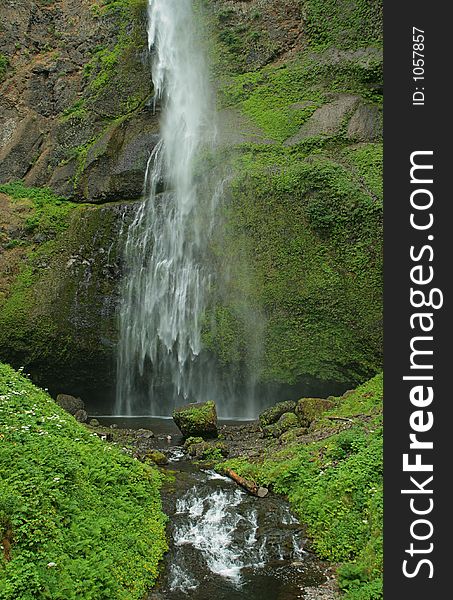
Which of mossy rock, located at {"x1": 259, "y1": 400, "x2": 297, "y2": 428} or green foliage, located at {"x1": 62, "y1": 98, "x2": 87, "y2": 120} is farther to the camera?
green foliage, located at {"x1": 62, "y1": 98, "x2": 87, "y2": 120}

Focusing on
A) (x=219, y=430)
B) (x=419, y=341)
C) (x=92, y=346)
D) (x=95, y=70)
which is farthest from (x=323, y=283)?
(x=95, y=70)

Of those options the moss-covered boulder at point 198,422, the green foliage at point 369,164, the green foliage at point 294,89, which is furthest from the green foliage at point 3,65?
the moss-covered boulder at point 198,422

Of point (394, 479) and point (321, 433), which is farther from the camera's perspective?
point (321, 433)

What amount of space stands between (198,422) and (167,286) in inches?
223

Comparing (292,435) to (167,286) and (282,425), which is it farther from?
(167,286)

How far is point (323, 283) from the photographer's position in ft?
47.1

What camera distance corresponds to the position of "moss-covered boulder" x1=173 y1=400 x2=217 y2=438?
1139 centimetres

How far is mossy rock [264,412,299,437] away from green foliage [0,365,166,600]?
365 centimetres

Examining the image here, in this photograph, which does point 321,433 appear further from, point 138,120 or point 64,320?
point 138,120

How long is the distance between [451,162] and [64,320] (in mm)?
13635

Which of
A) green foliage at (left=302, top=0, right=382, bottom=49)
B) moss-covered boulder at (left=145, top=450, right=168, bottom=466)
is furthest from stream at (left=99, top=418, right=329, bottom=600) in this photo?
green foliage at (left=302, top=0, right=382, bottom=49)

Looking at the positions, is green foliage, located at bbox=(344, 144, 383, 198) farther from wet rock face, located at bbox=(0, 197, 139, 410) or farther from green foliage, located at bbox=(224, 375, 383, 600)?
green foliage, located at bbox=(224, 375, 383, 600)

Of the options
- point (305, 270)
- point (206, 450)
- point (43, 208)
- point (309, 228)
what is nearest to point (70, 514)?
point (206, 450)

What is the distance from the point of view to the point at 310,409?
11.5m
